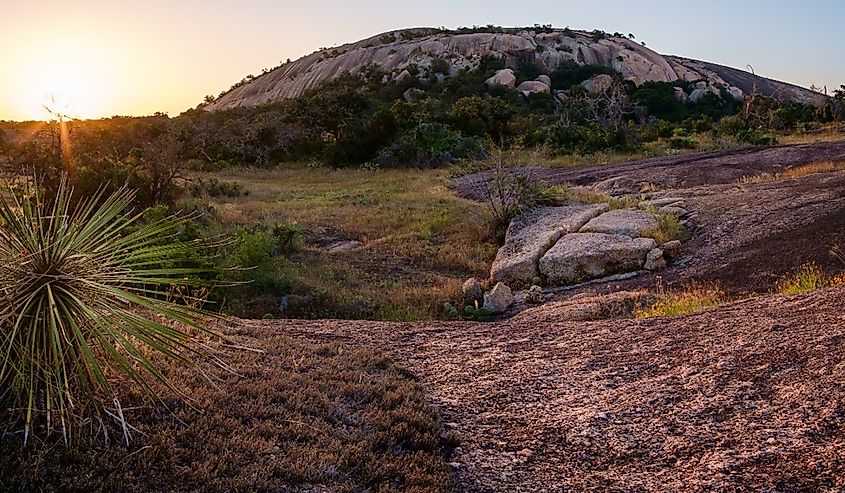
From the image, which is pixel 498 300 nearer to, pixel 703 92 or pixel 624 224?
pixel 624 224

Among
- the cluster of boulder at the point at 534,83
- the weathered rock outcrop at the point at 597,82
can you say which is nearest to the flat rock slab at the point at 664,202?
the cluster of boulder at the point at 534,83

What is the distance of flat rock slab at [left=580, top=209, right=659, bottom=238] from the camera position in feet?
35.0

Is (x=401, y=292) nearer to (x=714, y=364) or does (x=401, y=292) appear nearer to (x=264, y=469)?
(x=714, y=364)

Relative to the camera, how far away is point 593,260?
975 cm

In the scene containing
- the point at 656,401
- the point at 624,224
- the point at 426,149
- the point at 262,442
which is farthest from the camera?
the point at 426,149

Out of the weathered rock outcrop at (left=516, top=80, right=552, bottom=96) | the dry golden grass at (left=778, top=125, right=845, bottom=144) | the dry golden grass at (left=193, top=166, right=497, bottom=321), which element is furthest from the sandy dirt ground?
the weathered rock outcrop at (left=516, top=80, right=552, bottom=96)

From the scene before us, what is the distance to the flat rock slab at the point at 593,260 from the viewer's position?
9680 mm

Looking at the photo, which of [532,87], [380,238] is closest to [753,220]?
[380,238]

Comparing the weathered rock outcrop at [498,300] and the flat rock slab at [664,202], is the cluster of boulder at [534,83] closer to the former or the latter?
the flat rock slab at [664,202]

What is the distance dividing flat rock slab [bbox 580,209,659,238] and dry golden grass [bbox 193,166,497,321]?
198 cm

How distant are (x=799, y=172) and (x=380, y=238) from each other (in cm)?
946

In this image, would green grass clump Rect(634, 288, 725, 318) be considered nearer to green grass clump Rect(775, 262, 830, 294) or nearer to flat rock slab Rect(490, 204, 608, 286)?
green grass clump Rect(775, 262, 830, 294)

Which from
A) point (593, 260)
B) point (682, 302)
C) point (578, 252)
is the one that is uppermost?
point (578, 252)

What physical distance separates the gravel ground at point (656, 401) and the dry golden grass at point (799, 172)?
953cm
